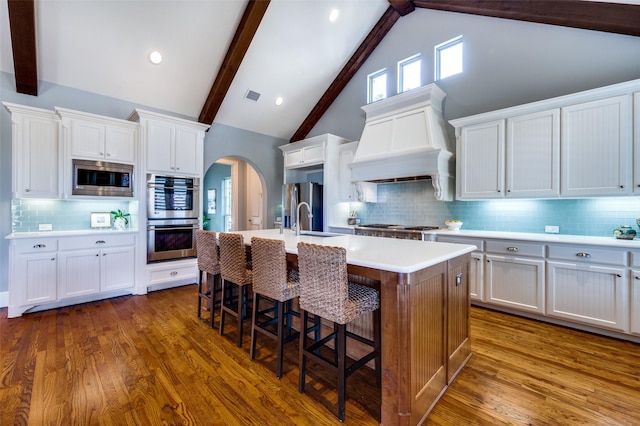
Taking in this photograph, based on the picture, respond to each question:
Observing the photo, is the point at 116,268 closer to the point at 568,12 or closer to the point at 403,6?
the point at 403,6

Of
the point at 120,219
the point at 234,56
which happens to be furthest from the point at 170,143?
the point at 234,56

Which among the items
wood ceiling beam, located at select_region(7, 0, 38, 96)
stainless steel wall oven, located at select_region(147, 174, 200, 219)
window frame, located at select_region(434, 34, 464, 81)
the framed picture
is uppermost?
window frame, located at select_region(434, 34, 464, 81)

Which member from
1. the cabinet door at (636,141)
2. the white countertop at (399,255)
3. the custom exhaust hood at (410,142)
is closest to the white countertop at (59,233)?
the white countertop at (399,255)

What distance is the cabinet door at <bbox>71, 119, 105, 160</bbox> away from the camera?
370cm

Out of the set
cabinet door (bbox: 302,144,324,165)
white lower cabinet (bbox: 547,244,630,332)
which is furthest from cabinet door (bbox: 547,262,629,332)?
cabinet door (bbox: 302,144,324,165)

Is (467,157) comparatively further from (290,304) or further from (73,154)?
(73,154)

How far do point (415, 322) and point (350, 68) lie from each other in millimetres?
5195

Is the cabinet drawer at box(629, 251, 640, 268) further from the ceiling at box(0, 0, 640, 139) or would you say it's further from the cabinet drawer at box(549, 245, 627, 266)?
the ceiling at box(0, 0, 640, 139)

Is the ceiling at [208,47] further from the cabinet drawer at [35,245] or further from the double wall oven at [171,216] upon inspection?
the cabinet drawer at [35,245]

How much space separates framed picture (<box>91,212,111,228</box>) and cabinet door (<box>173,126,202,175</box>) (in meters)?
1.18

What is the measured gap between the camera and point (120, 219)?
13.8ft

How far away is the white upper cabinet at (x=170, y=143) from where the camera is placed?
4.16m

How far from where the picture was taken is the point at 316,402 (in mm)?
1876

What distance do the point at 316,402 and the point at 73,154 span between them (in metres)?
4.18
